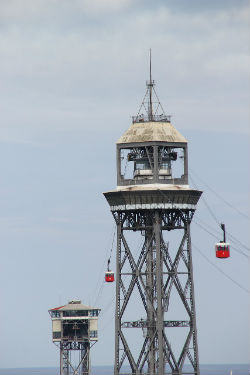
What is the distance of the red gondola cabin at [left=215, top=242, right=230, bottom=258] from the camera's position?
142 m

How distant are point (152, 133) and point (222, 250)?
1598 cm

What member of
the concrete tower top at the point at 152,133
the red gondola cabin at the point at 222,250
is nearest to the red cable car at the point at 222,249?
the red gondola cabin at the point at 222,250

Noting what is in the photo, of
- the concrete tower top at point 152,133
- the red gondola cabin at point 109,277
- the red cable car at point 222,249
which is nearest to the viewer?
the red cable car at point 222,249

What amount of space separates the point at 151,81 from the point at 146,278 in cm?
2219

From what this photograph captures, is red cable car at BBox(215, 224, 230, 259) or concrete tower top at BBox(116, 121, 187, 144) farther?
concrete tower top at BBox(116, 121, 187, 144)

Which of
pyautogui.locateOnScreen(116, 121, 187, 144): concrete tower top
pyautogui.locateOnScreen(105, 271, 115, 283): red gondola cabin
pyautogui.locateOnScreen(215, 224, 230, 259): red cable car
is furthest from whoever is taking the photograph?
pyautogui.locateOnScreen(105, 271, 115, 283): red gondola cabin

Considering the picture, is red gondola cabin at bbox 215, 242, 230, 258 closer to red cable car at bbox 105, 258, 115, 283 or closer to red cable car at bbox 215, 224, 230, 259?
red cable car at bbox 215, 224, 230, 259

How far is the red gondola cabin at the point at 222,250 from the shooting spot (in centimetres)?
14200

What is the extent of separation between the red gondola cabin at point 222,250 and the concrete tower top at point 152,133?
13.9 metres

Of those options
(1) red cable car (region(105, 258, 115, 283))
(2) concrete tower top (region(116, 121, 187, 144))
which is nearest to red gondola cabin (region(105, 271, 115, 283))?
(1) red cable car (region(105, 258, 115, 283))

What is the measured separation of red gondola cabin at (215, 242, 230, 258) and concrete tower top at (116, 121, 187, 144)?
1394 cm

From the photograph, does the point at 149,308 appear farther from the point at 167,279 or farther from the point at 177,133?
the point at 177,133

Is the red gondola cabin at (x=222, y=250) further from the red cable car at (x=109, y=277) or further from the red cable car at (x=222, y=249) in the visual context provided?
the red cable car at (x=109, y=277)

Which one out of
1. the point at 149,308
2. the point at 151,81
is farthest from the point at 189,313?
the point at 151,81
